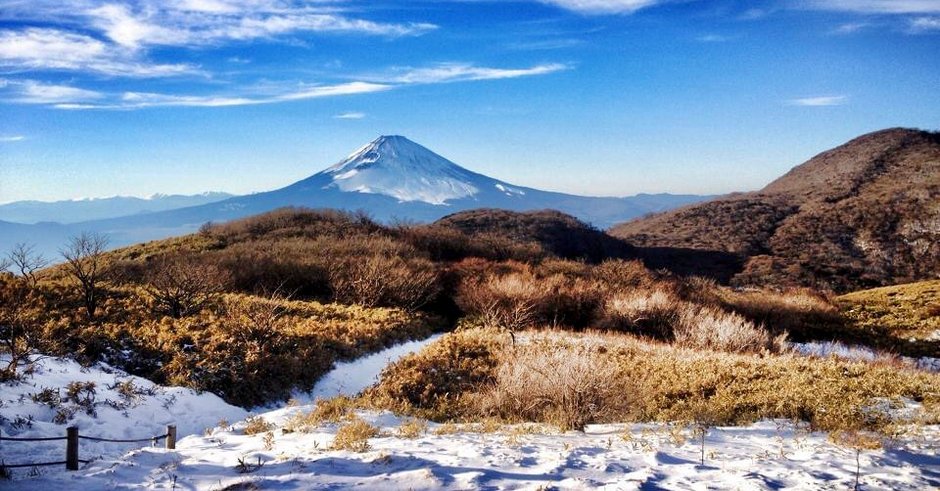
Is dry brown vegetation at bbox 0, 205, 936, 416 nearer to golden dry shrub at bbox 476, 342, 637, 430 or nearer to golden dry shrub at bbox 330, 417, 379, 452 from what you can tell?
golden dry shrub at bbox 476, 342, 637, 430

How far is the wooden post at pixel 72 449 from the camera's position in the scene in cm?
675

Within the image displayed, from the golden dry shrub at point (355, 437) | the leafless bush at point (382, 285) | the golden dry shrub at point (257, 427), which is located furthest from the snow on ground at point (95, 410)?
the leafless bush at point (382, 285)

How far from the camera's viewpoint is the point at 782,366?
13.0 metres

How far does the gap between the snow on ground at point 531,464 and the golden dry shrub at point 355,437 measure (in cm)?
14

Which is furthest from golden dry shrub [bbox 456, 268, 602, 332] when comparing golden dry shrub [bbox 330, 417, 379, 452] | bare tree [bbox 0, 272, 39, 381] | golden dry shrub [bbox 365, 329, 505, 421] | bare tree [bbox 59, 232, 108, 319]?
bare tree [bbox 0, 272, 39, 381]

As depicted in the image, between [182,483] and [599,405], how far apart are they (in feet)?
21.4

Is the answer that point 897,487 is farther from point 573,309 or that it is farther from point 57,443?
point 573,309

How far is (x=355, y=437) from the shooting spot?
24.5 feet

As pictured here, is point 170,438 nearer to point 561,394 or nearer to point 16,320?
point 561,394

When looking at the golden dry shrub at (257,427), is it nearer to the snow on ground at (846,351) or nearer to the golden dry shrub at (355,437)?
the golden dry shrub at (355,437)

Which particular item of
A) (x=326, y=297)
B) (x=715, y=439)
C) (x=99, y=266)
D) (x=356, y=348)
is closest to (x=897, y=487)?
(x=715, y=439)

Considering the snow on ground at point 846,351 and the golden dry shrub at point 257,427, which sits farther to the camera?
the snow on ground at point 846,351

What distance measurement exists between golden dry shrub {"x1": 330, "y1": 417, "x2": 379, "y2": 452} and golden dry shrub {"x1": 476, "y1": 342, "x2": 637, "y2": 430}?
2892 millimetres

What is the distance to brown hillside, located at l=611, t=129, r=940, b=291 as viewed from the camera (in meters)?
56.0
